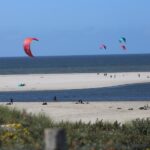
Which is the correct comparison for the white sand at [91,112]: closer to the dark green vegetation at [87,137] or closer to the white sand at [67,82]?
the dark green vegetation at [87,137]

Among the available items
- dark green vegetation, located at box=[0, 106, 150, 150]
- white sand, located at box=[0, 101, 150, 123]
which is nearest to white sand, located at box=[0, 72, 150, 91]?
white sand, located at box=[0, 101, 150, 123]

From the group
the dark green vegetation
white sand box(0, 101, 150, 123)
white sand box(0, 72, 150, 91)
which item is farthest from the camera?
white sand box(0, 72, 150, 91)

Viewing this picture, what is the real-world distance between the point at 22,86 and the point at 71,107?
82.4 feet

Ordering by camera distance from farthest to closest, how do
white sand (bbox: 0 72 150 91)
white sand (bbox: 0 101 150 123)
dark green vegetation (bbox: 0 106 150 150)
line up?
white sand (bbox: 0 72 150 91) < white sand (bbox: 0 101 150 123) < dark green vegetation (bbox: 0 106 150 150)

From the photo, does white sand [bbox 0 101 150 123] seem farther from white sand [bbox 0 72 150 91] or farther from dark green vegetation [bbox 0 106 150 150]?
white sand [bbox 0 72 150 91]

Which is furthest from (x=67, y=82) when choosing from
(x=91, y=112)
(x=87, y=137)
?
(x=87, y=137)

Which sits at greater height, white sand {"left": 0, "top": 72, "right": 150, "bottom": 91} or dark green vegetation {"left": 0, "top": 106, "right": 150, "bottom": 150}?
white sand {"left": 0, "top": 72, "right": 150, "bottom": 91}

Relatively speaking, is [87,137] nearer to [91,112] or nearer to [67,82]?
[91,112]

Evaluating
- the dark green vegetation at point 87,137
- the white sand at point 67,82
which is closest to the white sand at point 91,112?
the dark green vegetation at point 87,137

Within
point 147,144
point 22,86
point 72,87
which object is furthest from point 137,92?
point 147,144

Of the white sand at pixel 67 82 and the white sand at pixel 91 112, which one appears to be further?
the white sand at pixel 67 82

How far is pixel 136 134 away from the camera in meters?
14.3

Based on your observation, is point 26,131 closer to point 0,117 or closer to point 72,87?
point 0,117

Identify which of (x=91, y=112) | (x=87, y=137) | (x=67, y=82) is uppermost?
(x=67, y=82)
